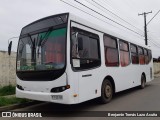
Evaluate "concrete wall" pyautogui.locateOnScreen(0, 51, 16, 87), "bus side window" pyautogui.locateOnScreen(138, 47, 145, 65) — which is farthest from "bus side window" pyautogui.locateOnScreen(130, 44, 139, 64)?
"concrete wall" pyautogui.locateOnScreen(0, 51, 16, 87)

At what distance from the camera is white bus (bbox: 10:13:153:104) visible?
6.09 m

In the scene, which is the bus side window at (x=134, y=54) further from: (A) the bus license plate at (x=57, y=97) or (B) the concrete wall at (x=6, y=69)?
(A) the bus license plate at (x=57, y=97)

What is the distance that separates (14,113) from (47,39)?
2.59 m

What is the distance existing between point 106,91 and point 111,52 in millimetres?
1648

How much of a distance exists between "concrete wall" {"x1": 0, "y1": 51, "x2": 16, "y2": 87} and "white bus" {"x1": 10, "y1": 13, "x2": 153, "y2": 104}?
12.3ft

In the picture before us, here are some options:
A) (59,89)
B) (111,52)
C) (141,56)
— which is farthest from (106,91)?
(141,56)

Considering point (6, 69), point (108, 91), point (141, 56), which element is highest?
point (141, 56)

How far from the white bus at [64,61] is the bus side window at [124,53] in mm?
1462

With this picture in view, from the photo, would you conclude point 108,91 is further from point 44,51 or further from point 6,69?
point 6,69

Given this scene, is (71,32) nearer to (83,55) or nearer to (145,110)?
(83,55)

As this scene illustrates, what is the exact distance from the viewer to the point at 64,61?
19.9 ft

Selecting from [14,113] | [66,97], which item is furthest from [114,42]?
[14,113]

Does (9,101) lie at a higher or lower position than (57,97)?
lower

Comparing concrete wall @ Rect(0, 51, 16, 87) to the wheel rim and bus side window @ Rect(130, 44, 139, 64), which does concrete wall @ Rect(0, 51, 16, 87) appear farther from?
bus side window @ Rect(130, 44, 139, 64)
